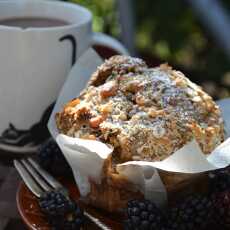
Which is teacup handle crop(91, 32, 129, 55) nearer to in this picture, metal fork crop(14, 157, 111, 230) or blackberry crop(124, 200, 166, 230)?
metal fork crop(14, 157, 111, 230)

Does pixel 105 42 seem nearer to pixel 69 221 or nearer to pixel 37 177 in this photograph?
pixel 37 177

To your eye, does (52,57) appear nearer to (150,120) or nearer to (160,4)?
(150,120)

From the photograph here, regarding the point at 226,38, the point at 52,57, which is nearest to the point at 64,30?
the point at 52,57

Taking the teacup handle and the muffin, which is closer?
the muffin

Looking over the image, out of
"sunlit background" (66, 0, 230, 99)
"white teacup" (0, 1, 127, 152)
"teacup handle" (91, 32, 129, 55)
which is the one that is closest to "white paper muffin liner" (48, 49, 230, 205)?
"white teacup" (0, 1, 127, 152)

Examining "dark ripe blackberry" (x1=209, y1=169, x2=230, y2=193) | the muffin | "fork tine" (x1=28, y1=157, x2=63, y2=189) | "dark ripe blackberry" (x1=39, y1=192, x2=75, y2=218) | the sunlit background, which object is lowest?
the sunlit background

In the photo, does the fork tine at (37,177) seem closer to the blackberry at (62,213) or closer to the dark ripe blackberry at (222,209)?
the blackberry at (62,213)
